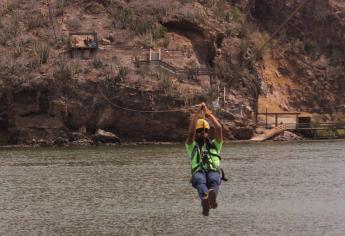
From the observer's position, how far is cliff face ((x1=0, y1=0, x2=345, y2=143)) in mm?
74562

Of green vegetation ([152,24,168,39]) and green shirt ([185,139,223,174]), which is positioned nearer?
green shirt ([185,139,223,174])

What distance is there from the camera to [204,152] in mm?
22156

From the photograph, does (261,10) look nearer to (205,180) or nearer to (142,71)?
(142,71)

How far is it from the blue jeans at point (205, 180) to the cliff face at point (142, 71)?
48.0 meters

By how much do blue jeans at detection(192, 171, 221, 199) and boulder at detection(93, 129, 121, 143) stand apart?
51.6 metres

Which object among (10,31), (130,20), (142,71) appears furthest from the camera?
(130,20)

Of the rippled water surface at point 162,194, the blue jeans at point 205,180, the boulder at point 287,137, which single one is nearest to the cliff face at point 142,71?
the boulder at point 287,137

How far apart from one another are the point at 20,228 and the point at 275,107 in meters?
63.2

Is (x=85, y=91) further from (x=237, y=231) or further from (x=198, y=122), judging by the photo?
(x=198, y=122)

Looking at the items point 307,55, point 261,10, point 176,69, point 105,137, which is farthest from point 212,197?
point 261,10

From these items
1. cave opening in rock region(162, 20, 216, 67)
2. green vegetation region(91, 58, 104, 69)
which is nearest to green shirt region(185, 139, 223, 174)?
green vegetation region(91, 58, 104, 69)

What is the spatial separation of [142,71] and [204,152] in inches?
2145

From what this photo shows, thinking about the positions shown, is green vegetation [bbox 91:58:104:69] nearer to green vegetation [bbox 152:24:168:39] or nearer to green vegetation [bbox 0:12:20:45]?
green vegetation [bbox 152:24:168:39]

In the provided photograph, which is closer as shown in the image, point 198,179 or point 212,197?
point 212,197
